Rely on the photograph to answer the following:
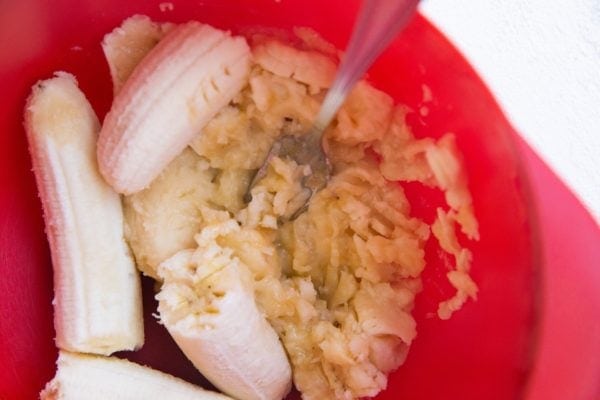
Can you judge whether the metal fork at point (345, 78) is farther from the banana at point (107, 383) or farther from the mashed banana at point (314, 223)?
the banana at point (107, 383)

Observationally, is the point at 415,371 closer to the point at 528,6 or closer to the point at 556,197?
the point at 556,197

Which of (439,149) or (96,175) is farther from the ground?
(439,149)

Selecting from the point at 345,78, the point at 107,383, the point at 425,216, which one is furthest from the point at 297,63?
the point at 107,383

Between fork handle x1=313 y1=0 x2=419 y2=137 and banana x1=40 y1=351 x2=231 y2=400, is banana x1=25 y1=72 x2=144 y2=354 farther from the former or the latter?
fork handle x1=313 y1=0 x2=419 y2=137

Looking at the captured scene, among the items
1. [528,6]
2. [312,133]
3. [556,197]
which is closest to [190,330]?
[312,133]

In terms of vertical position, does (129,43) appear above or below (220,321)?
above

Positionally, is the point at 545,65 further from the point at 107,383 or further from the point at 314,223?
the point at 107,383
